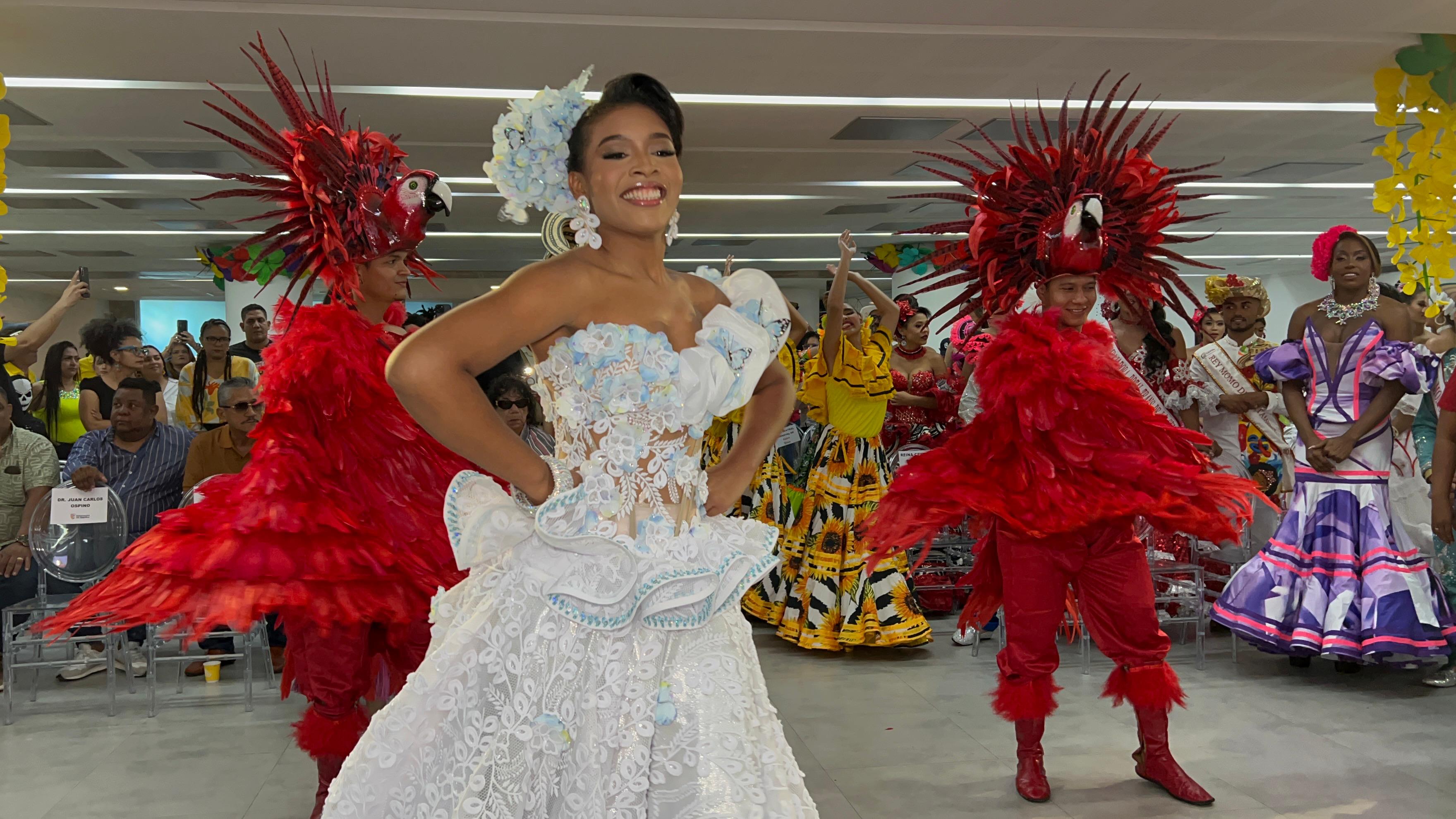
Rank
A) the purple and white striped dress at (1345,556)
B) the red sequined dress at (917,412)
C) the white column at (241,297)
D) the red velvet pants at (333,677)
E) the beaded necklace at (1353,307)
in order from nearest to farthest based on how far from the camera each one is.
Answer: the red velvet pants at (333,677) → the purple and white striped dress at (1345,556) → the beaded necklace at (1353,307) → the red sequined dress at (917,412) → the white column at (241,297)

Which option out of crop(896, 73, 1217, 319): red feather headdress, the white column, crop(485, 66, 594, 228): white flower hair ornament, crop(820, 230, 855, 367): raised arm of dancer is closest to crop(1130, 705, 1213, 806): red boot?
crop(896, 73, 1217, 319): red feather headdress

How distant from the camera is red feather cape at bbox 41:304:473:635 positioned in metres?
2.53

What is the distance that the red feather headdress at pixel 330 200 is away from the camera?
2.92m

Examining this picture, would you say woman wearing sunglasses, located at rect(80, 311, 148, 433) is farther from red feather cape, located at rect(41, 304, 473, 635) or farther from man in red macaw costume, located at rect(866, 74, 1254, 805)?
man in red macaw costume, located at rect(866, 74, 1254, 805)

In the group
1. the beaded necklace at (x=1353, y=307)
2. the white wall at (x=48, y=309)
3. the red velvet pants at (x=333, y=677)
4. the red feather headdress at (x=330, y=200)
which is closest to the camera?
the red velvet pants at (x=333, y=677)

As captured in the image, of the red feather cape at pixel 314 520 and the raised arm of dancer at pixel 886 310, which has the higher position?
the raised arm of dancer at pixel 886 310

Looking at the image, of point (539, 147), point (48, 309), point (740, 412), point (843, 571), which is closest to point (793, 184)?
point (740, 412)

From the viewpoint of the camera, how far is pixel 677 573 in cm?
168

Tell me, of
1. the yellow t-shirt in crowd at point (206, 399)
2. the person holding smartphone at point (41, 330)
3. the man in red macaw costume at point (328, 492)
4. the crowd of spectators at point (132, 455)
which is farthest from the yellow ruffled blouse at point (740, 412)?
the person holding smartphone at point (41, 330)

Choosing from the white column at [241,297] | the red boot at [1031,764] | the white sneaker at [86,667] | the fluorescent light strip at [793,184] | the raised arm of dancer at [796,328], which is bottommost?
the white sneaker at [86,667]

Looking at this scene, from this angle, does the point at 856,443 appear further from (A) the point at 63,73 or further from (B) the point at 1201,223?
(B) the point at 1201,223

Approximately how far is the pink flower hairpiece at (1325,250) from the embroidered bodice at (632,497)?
11.3ft

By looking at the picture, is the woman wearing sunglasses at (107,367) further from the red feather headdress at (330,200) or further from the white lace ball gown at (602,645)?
the white lace ball gown at (602,645)

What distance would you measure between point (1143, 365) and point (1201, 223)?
8085 millimetres
